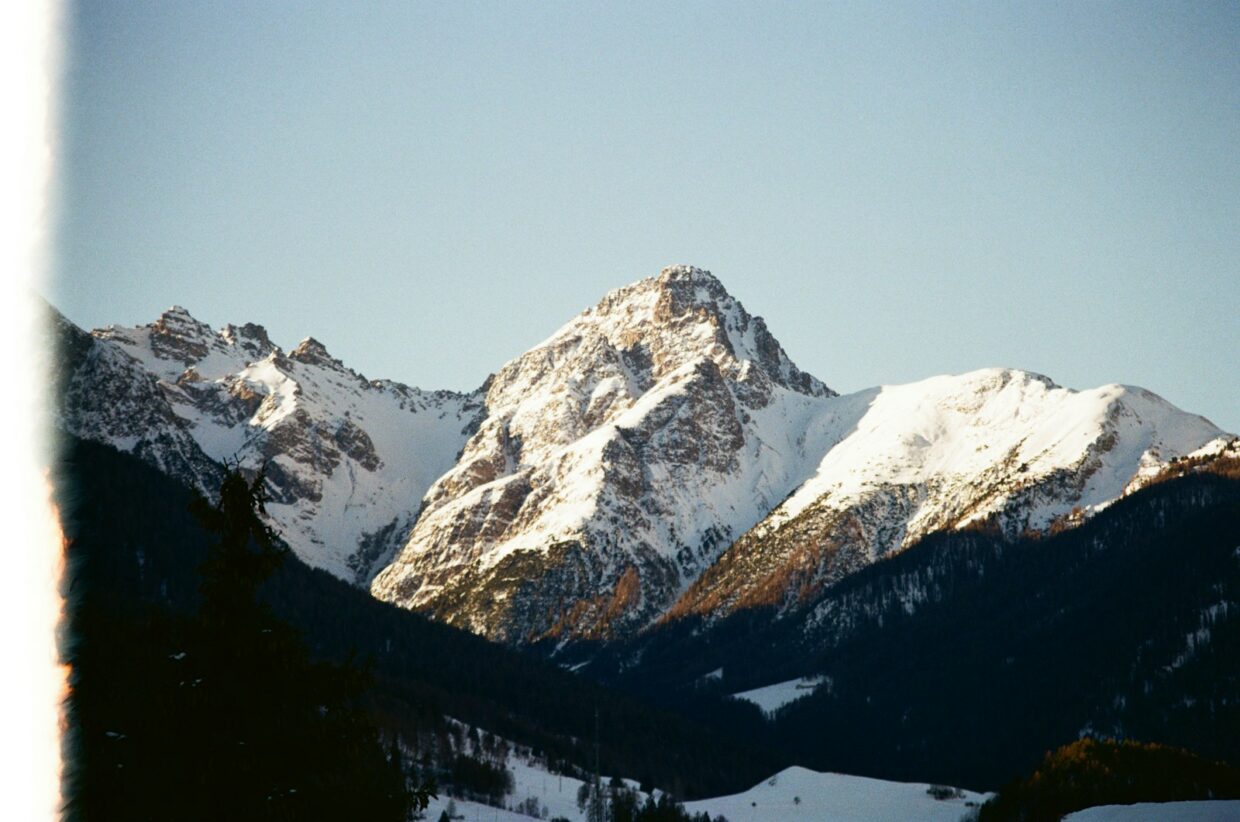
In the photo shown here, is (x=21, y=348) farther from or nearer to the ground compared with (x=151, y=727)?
farther from the ground

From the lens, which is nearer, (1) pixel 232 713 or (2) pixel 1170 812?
(1) pixel 232 713

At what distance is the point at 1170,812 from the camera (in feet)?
501

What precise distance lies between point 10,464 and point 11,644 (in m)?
1.95

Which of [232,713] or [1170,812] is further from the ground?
[232,713]

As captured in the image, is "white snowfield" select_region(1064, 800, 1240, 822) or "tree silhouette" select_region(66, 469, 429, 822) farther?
"white snowfield" select_region(1064, 800, 1240, 822)

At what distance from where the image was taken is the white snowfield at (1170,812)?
Result: 150 m

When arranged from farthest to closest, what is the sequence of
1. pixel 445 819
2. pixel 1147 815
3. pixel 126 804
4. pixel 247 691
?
pixel 445 819
pixel 1147 815
pixel 247 691
pixel 126 804

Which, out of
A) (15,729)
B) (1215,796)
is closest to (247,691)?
(15,729)

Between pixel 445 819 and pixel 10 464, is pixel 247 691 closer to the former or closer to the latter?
pixel 10 464

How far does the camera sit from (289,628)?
26.5 m

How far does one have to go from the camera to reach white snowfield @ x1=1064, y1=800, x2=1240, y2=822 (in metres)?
150

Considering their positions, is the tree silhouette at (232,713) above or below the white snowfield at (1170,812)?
above

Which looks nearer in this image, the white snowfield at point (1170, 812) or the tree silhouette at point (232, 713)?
the tree silhouette at point (232, 713)

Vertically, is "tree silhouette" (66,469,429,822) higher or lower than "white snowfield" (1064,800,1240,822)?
higher
